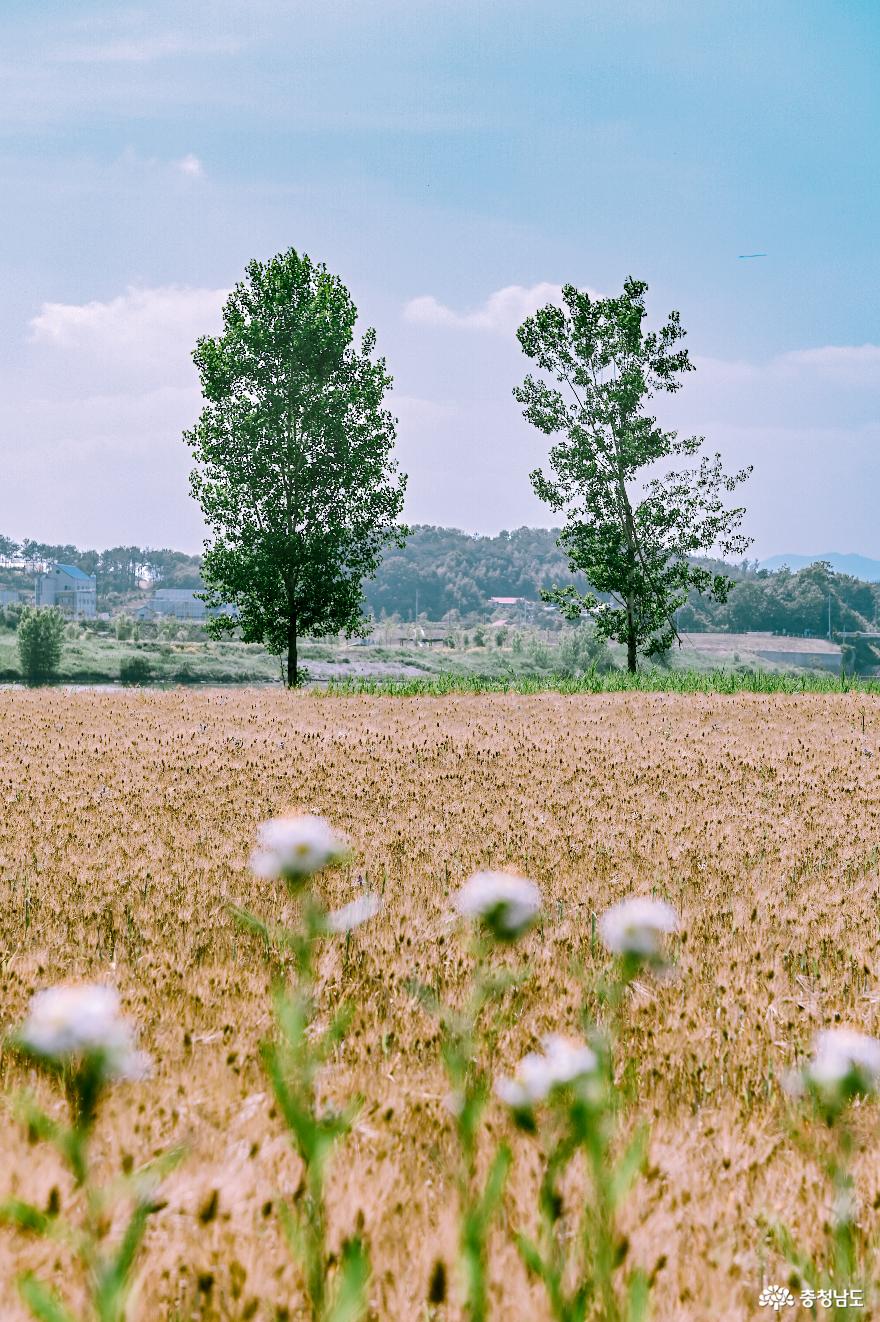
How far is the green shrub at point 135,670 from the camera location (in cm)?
7146

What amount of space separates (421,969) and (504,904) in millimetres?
1822

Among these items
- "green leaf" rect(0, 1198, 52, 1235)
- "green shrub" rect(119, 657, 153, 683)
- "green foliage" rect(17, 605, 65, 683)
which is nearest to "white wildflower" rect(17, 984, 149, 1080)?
"green leaf" rect(0, 1198, 52, 1235)

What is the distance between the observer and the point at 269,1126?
226 centimetres

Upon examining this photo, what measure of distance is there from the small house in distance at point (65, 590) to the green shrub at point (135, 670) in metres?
119

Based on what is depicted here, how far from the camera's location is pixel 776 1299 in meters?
1.71

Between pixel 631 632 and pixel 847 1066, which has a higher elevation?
pixel 631 632

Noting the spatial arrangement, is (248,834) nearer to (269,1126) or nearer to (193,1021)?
(193,1021)

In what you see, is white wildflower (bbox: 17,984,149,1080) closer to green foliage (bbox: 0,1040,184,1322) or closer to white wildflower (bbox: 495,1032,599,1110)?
green foliage (bbox: 0,1040,184,1322)

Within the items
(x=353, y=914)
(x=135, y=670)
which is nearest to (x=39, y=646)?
(x=135, y=670)

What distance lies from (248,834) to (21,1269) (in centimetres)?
389

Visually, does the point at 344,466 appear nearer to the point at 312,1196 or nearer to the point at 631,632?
the point at 631,632

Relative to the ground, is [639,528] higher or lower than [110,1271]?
higher

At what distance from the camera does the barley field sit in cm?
180

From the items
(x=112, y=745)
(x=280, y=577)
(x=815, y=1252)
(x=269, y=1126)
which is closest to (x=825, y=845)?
(x=815, y=1252)
